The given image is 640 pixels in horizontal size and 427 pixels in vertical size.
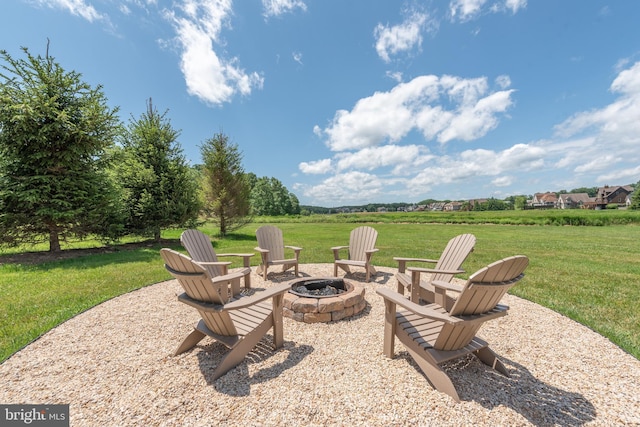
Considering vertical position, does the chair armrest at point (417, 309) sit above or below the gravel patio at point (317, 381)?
above

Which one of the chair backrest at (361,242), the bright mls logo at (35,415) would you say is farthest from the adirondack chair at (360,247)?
the bright mls logo at (35,415)

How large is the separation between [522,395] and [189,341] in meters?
3.25

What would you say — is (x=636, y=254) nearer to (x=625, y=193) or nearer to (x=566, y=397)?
(x=566, y=397)

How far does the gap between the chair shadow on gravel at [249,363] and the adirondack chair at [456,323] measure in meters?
1.05

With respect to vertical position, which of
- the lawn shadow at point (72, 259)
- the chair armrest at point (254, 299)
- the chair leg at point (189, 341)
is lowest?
the chair leg at point (189, 341)

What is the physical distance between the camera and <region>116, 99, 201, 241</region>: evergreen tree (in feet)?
32.4

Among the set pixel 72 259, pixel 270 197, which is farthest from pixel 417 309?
pixel 270 197

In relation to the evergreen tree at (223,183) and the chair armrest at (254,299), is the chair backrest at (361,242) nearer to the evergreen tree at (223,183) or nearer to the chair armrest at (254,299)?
the chair armrest at (254,299)

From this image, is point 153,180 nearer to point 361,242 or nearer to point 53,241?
point 53,241

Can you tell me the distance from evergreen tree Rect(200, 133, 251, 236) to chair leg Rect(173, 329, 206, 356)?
1145 cm

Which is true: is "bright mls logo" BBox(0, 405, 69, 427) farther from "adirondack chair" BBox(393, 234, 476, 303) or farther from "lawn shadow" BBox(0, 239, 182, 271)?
"lawn shadow" BBox(0, 239, 182, 271)

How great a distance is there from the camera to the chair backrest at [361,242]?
562 centimetres

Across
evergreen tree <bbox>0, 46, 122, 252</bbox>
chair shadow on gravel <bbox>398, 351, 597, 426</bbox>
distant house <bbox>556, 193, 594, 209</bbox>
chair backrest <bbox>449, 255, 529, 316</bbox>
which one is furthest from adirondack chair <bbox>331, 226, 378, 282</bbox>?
distant house <bbox>556, 193, 594, 209</bbox>

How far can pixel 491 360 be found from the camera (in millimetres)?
2441
